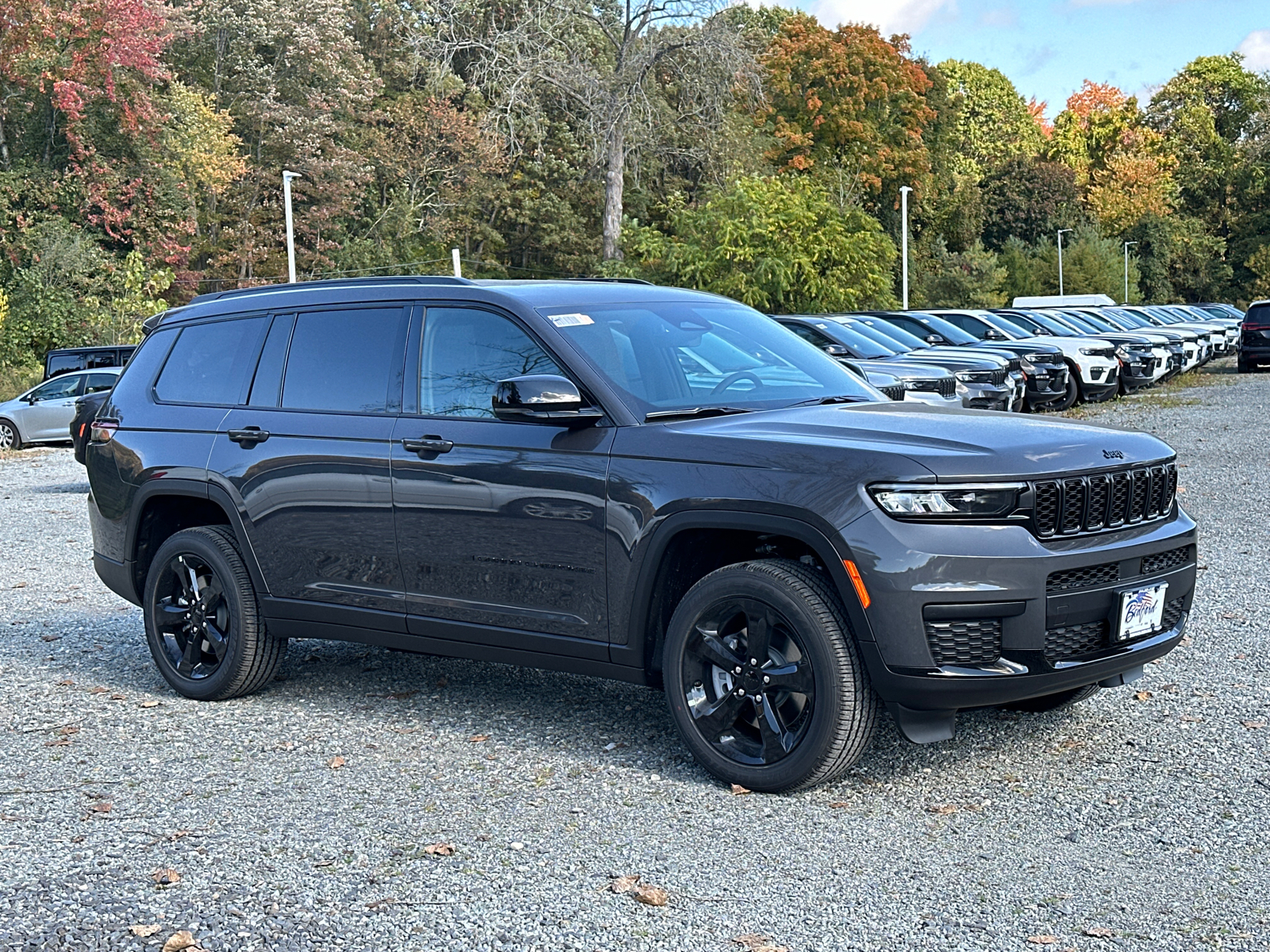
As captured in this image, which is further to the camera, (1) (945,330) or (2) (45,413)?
(2) (45,413)

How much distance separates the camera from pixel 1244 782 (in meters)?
5.19

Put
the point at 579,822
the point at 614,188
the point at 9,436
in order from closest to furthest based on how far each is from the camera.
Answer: the point at 579,822 < the point at 9,436 < the point at 614,188

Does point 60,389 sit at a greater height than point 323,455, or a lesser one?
lesser

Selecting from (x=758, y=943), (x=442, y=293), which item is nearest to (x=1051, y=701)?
(x=758, y=943)

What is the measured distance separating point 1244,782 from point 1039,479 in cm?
137

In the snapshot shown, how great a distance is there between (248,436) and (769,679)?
284 cm

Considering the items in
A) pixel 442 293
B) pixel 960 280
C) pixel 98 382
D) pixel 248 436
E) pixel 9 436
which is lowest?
pixel 9 436

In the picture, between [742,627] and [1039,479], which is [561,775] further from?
[1039,479]

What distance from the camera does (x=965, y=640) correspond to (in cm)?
480

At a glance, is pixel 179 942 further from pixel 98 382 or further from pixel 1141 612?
pixel 98 382

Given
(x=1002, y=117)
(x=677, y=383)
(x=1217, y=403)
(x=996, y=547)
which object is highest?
(x=1002, y=117)

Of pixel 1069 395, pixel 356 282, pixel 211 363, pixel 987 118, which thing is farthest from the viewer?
pixel 987 118

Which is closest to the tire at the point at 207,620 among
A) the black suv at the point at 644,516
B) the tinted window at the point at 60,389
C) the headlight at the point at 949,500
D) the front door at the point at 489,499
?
the black suv at the point at 644,516

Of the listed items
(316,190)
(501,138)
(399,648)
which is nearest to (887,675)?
(399,648)
